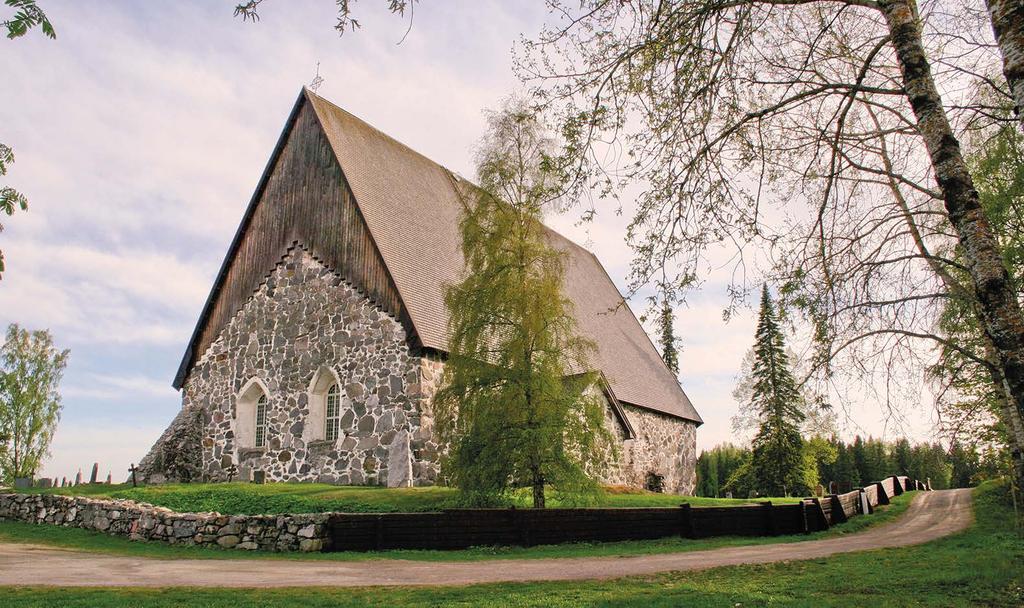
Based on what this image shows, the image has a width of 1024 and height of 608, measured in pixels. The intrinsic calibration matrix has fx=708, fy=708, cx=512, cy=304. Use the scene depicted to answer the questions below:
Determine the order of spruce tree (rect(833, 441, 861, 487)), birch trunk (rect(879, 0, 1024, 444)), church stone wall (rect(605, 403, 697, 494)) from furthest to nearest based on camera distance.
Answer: spruce tree (rect(833, 441, 861, 487)) < church stone wall (rect(605, 403, 697, 494)) < birch trunk (rect(879, 0, 1024, 444))

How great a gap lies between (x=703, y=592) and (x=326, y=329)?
14.0 metres

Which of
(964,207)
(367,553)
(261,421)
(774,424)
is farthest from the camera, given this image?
(774,424)

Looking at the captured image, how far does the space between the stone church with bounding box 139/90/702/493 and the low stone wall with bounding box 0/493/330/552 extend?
11.5 feet

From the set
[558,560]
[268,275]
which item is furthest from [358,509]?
[268,275]

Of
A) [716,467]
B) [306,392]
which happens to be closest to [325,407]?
[306,392]

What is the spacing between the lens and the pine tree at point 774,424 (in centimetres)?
3772

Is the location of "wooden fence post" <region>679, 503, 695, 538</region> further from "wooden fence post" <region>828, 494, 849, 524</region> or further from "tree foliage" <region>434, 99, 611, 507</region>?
"wooden fence post" <region>828, 494, 849, 524</region>

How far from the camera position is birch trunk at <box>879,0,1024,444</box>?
19.4ft

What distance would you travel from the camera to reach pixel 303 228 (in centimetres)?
2122

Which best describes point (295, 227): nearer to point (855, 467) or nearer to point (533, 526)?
point (533, 526)

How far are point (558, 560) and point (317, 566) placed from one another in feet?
12.6

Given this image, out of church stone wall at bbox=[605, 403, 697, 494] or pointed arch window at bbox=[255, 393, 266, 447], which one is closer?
pointed arch window at bbox=[255, 393, 266, 447]

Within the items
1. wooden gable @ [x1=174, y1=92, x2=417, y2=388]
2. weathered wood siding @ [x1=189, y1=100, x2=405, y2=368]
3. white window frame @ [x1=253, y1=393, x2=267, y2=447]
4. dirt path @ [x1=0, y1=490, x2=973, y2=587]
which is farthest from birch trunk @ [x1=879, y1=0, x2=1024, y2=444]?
white window frame @ [x1=253, y1=393, x2=267, y2=447]

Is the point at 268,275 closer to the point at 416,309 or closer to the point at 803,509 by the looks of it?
the point at 416,309
